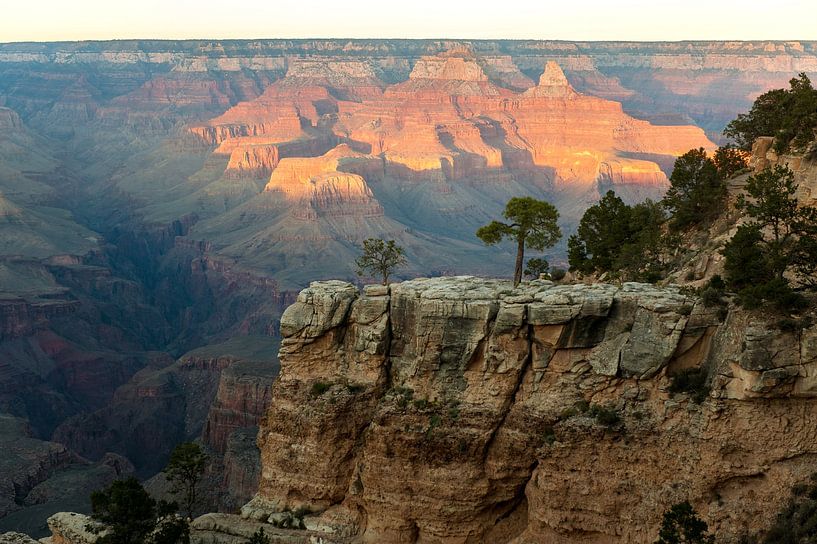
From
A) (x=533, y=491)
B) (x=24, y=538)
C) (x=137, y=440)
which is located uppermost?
(x=533, y=491)

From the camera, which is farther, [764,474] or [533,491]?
[533,491]

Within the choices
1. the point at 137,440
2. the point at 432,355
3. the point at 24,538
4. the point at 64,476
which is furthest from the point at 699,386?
the point at 137,440

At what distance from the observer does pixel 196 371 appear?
112 m

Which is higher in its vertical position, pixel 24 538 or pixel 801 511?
pixel 801 511

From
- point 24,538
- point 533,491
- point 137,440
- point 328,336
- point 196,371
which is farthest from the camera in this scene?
point 196,371

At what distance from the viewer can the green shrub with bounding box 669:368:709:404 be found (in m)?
31.1

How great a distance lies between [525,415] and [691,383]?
5.33 metres

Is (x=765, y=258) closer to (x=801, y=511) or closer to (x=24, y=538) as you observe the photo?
(x=801, y=511)

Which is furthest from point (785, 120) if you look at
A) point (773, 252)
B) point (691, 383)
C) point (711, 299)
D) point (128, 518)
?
point (128, 518)

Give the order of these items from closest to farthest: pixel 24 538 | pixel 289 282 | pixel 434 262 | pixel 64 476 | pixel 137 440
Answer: pixel 24 538
pixel 64 476
pixel 137 440
pixel 289 282
pixel 434 262

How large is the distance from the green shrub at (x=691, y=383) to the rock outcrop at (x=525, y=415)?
292 millimetres

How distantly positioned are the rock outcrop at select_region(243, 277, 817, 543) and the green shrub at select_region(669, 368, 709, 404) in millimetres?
292

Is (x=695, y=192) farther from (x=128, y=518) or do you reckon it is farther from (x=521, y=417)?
(x=128, y=518)

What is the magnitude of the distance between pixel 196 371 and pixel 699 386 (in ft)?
286
